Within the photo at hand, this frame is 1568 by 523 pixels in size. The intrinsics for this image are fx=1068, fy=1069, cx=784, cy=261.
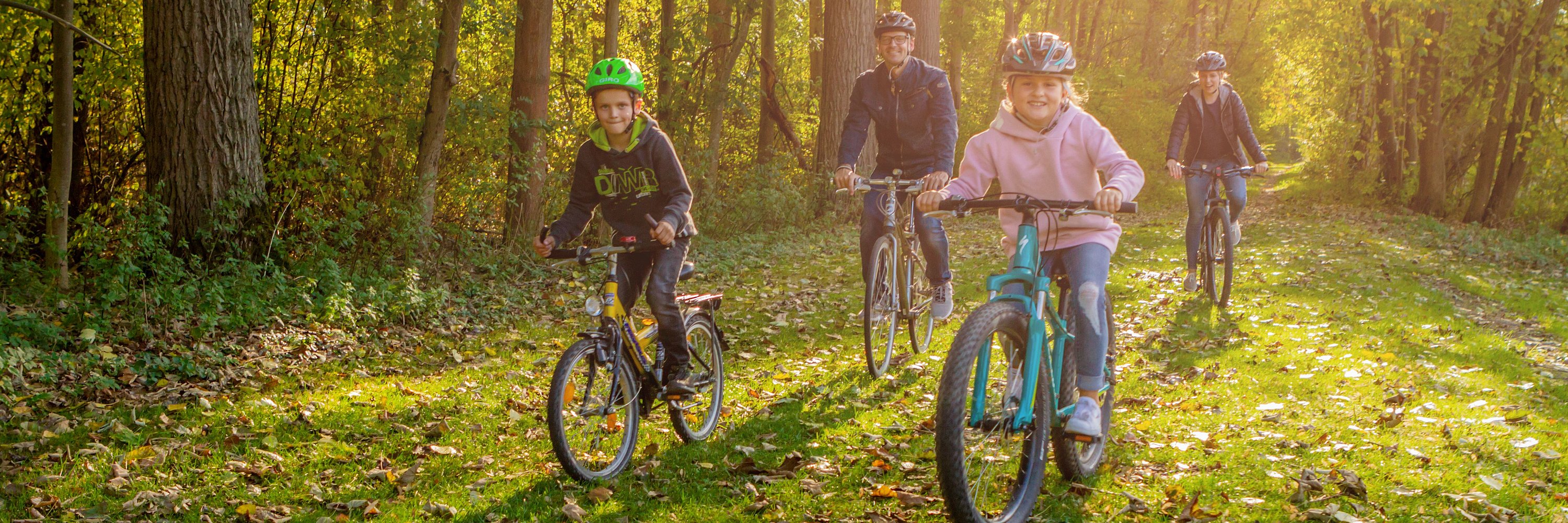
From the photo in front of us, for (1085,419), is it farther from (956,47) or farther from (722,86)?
(956,47)

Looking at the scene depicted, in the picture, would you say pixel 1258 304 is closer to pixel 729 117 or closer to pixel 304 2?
pixel 304 2

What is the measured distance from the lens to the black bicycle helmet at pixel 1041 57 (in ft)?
14.2

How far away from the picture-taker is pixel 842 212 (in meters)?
17.8

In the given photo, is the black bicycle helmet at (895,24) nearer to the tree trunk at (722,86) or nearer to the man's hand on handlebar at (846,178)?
the man's hand on handlebar at (846,178)

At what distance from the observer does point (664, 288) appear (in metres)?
5.07

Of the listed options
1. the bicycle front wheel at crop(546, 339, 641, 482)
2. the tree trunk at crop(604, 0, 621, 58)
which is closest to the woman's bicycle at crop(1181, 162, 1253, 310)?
the bicycle front wheel at crop(546, 339, 641, 482)

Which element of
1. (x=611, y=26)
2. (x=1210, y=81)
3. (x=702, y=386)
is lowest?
(x=702, y=386)

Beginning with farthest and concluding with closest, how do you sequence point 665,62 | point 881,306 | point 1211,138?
point 665,62
point 1211,138
point 881,306

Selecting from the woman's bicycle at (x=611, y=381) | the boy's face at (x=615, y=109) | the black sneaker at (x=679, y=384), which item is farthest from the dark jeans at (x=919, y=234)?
the boy's face at (x=615, y=109)

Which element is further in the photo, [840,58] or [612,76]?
[840,58]

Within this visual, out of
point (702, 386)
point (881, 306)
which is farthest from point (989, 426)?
point (881, 306)

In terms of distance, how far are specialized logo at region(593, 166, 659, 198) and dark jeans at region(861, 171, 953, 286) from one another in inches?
81.8

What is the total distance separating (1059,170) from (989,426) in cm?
124

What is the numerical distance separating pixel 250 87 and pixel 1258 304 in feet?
29.8
